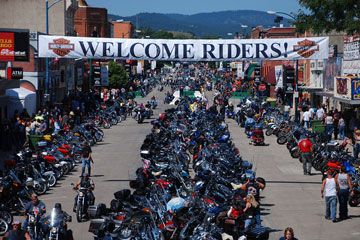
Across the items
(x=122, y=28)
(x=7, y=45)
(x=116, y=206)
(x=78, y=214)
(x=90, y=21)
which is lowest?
(x=78, y=214)

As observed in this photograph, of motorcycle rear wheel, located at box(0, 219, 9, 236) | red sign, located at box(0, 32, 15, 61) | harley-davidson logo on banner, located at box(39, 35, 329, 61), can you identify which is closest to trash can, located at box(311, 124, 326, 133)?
harley-davidson logo on banner, located at box(39, 35, 329, 61)

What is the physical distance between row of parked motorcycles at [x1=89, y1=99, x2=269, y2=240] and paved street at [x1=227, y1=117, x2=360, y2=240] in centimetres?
112

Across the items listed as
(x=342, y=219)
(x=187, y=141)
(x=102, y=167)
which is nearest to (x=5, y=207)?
(x=342, y=219)

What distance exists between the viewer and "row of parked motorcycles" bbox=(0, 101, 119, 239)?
58.1 ft

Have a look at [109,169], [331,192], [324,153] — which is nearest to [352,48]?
[324,153]

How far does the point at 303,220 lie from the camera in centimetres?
2084

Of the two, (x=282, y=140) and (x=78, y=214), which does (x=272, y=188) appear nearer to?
(x=78, y=214)

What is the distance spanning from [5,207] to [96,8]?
9646 cm

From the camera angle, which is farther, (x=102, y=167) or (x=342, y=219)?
(x=102, y=167)

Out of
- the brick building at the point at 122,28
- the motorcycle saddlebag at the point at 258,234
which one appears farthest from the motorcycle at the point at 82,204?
the brick building at the point at 122,28

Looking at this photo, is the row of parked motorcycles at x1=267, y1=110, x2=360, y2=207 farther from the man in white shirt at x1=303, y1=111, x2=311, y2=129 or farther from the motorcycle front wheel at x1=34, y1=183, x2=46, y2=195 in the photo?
the motorcycle front wheel at x1=34, y1=183, x2=46, y2=195

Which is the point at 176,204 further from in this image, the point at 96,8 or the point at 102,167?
the point at 96,8

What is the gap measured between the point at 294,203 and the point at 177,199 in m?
5.93

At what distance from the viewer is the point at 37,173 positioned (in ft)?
83.0
